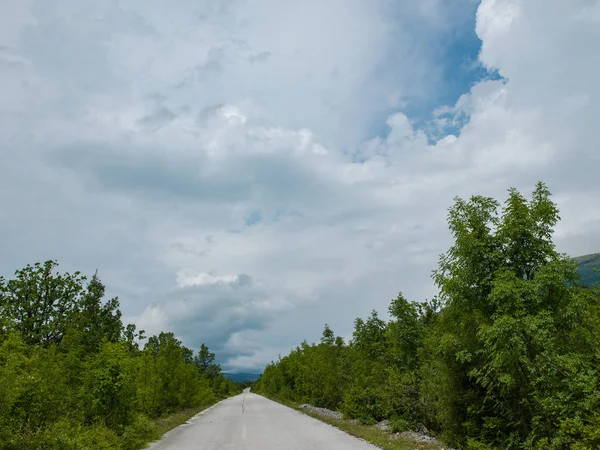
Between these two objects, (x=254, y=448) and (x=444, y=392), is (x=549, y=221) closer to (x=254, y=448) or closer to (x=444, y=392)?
(x=444, y=392)

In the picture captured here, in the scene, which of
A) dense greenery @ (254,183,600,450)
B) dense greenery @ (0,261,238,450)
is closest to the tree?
dense greenery @ (0,261,238,450)

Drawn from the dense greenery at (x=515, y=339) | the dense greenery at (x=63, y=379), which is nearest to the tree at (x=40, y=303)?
the dense greenery at (x=63, y=379)

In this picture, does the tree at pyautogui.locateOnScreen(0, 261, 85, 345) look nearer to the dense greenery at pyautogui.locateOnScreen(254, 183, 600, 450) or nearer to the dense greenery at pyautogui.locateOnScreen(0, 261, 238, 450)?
the dense greenery at pyautogui.locateOnScreen(0, 261, 238, 450)

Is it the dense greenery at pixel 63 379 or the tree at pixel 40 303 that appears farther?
the tree at pixel 40 303

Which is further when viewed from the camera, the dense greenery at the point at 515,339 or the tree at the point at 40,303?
the tree at the point at 40,303

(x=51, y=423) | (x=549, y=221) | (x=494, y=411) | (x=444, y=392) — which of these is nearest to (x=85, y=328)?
(x=51, y=423)

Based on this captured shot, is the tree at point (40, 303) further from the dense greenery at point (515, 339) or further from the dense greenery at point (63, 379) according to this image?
the dense greenery at point (515, 339)

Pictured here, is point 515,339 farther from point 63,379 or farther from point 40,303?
point 40,303

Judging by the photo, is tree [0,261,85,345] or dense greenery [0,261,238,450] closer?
dense greenery [0,261,238,450]

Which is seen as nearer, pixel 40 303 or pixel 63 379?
pixel 63 379

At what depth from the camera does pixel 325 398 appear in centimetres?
4169

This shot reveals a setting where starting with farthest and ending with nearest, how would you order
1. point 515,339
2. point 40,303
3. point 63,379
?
point 40,303 → point 63,379 → point 515,339

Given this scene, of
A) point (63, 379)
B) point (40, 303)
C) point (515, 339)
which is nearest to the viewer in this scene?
point (515, 339)

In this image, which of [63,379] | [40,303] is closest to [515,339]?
[63,379]
